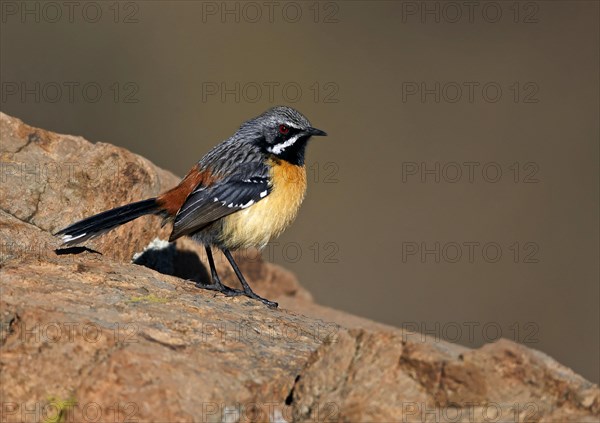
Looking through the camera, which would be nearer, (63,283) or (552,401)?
(552,401)

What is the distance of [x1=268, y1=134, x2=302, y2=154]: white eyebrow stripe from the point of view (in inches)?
346

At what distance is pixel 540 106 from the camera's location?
66.1 ft

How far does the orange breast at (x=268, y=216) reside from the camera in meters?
8.24

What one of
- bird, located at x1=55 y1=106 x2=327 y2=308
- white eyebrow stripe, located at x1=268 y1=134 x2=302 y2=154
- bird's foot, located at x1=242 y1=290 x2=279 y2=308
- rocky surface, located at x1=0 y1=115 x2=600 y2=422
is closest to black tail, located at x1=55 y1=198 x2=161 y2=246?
bird, located at x1=55 y1=106 x2=327 y2=308

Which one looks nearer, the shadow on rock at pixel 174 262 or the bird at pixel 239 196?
the bird at pixel 239 196

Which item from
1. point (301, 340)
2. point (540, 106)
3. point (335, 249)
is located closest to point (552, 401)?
point (301, 340)

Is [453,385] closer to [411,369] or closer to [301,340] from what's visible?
[411,369]

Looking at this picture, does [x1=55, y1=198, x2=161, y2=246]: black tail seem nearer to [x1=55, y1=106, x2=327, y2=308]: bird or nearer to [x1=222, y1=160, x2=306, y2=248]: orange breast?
[x1=55, y1=106, x2=327, y2=308]: bird

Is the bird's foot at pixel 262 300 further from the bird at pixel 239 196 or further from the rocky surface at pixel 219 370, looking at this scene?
the rocky surface at pixel 219 370

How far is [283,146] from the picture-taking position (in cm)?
882

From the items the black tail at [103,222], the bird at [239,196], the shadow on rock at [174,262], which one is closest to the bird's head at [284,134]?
the bird at [239,196]

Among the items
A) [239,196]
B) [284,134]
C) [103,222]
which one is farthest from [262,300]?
[284,134]

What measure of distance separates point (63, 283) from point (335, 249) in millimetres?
11526

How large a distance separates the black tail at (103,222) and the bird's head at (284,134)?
1.29 metres
